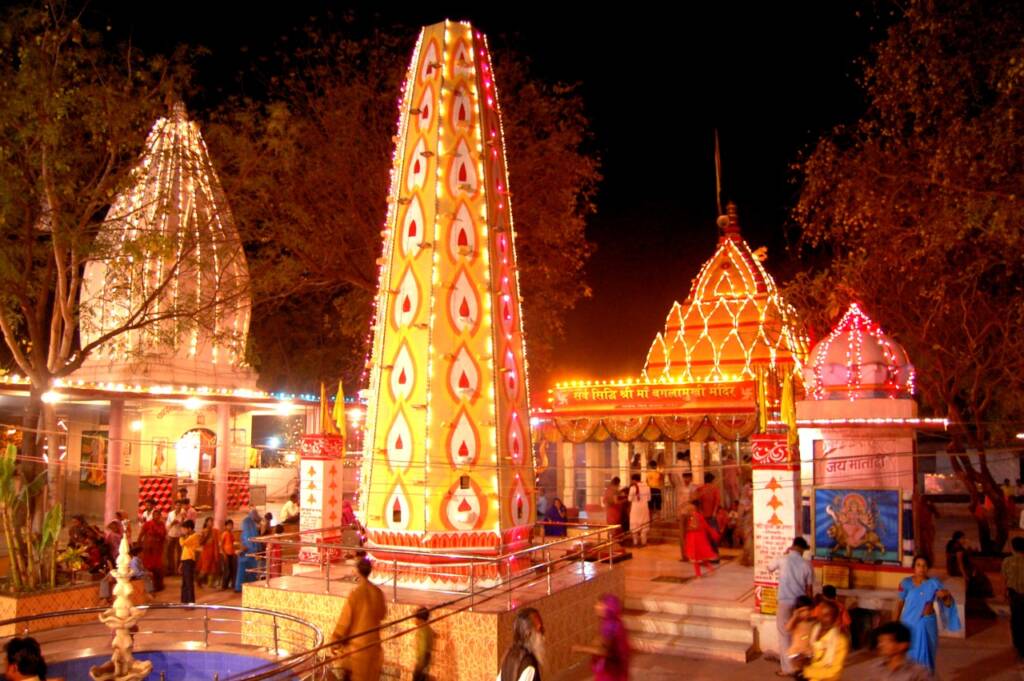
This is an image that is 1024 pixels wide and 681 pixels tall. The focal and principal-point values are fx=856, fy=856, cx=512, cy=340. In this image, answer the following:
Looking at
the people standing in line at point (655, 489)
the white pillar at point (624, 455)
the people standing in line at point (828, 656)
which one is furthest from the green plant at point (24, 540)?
the white pillar at point (624, 455)

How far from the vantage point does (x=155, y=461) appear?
76.1 feet

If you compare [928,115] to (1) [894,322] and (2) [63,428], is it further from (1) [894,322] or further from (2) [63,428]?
(2) [63,428]

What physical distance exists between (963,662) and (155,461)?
20.0 meters

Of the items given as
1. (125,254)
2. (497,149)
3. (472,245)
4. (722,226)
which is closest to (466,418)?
(472,245)

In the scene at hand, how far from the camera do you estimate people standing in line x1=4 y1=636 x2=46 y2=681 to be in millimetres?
5547

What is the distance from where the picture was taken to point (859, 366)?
12.9m

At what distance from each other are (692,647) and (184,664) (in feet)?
19.1

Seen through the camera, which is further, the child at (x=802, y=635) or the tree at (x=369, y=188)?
the tree at (x=369, y=188)

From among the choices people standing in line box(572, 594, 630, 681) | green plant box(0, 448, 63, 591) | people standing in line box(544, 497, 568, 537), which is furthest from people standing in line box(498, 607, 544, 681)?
people standing in line box(544, 497, 568, 537)

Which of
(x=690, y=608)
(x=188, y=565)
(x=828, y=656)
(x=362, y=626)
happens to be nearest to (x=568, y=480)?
(x=188, y=565)

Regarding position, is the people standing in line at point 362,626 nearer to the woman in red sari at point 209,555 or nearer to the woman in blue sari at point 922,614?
the woman in blue sari at point 922,614

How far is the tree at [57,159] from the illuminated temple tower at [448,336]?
4129mm

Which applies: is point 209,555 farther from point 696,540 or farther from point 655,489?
point 655,489

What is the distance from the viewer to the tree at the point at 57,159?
11586mm
